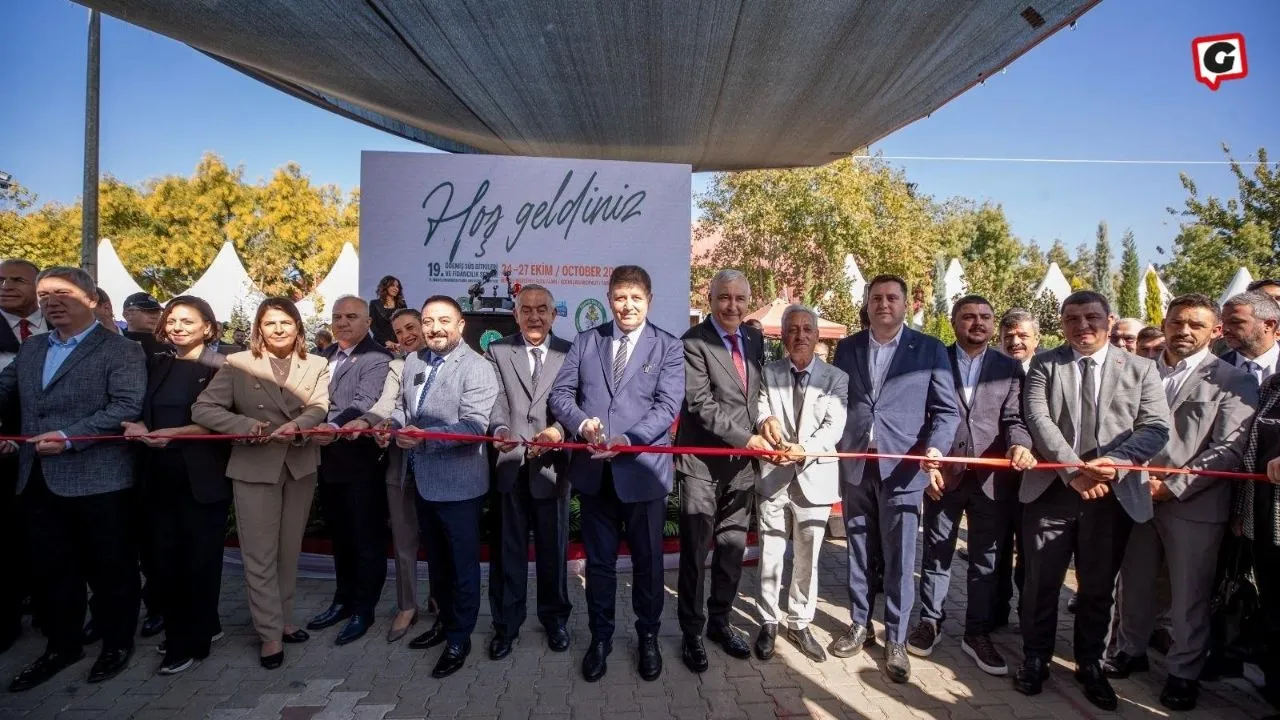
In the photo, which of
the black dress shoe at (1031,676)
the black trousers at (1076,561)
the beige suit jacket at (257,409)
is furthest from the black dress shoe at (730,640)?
the beige suit jacket at (257,409)

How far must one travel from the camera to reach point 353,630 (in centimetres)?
414

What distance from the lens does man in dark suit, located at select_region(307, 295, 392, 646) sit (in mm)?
4203

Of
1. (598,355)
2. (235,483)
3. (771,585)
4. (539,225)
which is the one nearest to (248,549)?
(235,483)

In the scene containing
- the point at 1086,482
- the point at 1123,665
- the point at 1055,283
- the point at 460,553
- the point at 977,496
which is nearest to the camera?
the point at 1086,482

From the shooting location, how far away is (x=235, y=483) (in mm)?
3783

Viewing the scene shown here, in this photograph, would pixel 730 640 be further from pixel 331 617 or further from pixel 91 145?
pixel 91 145

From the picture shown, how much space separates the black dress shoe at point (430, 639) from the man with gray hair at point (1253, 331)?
16.8ft

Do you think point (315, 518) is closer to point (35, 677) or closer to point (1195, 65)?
point (35, 677)

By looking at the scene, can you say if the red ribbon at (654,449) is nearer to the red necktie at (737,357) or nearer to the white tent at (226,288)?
the red necktie at (737,357)

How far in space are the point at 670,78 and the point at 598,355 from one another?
2.50 metres

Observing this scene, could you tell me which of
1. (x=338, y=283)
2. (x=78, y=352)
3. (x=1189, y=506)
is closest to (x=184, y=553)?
(x=78, y=352)

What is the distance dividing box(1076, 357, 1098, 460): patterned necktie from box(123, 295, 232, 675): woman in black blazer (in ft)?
16.0

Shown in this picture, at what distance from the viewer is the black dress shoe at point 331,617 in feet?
14.1

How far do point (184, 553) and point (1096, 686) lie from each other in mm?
5138
